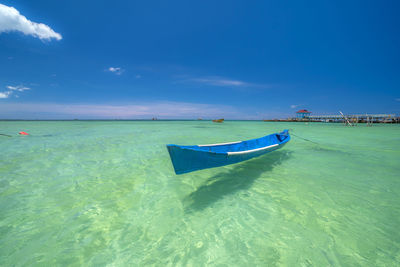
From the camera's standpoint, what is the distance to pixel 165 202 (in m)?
3.94

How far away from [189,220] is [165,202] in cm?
100

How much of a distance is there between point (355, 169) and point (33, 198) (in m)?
11.4

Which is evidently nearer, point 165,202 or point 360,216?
point 360,216

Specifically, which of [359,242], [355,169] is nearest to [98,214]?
[359,242]

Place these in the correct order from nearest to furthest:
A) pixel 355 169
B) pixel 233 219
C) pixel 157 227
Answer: pixel 157 227 < pixel 233 219 < pixel 355 169

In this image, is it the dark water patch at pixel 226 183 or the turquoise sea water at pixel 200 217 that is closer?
the turquoise sea water at pixel 200 217

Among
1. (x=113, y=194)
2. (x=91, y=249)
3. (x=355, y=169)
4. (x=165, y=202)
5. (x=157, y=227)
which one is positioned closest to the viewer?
(x=91, y=249)

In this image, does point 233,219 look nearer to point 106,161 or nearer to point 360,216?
point 360,216

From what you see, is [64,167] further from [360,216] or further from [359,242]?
[360,216]

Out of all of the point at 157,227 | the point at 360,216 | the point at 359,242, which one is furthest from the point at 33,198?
the point at 360,216

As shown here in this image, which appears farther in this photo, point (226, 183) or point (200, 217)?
point (226, 183)

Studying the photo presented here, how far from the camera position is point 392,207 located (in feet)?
11.7

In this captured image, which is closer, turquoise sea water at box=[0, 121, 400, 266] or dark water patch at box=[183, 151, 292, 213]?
turquoise sea water at box=[0, 121, 400, 266]

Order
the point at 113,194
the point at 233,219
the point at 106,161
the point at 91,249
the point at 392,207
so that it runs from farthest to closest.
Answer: the point at 106,161 < the point at 113,194 < the point at 392,207 < the point at 233,219 < the point at 91,249
